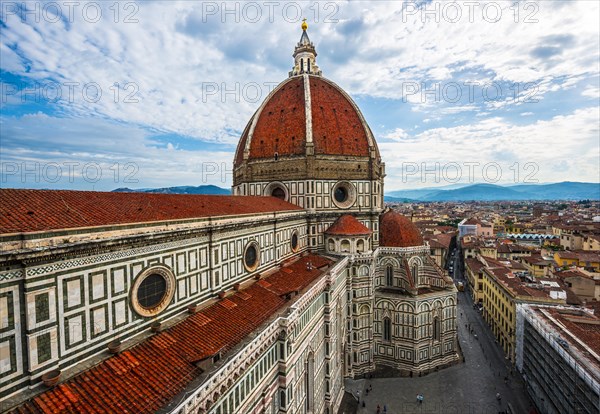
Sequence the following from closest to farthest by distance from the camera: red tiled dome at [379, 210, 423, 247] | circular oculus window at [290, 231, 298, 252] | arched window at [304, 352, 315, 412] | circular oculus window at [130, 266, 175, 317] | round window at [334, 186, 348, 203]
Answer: circular oculus window at [130, 266, 175, 317] < arched window at [304, 352, 315, 412] < circular oculus window at [290, 231, 298, 252] < red tiled dome at [379, 210, 423, 247] < round window at [334, 186, 348, 203]

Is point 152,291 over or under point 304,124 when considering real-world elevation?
under

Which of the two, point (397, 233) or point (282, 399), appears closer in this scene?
point (282, 399)

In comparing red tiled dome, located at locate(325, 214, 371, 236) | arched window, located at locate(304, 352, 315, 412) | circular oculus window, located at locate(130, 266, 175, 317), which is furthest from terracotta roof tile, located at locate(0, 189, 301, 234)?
red tiled dome, located at locate(325, 214, 371, 236)

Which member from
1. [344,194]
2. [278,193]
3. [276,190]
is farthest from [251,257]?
[344,194]

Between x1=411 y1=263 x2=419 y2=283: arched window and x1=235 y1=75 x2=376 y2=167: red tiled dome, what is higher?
x1=235 y1=75 x2=376 y2=167: red tiled dome

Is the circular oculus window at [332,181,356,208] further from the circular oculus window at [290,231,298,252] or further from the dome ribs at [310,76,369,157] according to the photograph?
the circular oculus window at [290,231,298,252]

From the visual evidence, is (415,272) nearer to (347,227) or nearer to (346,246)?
(346,246)

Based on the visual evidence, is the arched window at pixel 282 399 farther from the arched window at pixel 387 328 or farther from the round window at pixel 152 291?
the arched window at pixel 387 328
